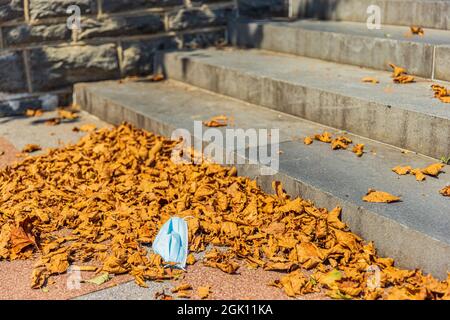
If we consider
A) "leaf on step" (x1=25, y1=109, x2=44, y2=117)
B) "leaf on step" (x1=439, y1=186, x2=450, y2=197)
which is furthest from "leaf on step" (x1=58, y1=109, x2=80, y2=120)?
"leaf on step" (x1=439, y1=186, x2=450, y2=197)

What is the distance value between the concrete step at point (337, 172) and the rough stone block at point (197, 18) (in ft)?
4.27

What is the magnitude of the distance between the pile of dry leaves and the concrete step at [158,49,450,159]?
0.91 metres

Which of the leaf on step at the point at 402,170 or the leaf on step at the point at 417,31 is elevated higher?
the leaf on step at the point at 417,31

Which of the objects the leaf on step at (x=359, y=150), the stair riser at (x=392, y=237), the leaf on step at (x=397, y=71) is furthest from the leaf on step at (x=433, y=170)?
the leaf on step at (x=397, y=71)

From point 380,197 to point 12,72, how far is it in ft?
14.2

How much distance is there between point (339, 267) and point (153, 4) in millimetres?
4500

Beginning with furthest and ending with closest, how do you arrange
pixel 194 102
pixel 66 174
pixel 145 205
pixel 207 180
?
1. pixel 194 102
2. pixel 66 174
3. pixel 207 180
4. pixel 145 205

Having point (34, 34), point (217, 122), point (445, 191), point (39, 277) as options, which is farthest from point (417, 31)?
point (39, 277)

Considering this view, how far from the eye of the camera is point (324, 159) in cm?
402

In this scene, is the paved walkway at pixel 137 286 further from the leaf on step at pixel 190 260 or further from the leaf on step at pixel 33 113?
the leaf on step at pixel 33 113

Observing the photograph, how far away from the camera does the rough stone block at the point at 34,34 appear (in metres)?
6.18

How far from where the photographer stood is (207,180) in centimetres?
419

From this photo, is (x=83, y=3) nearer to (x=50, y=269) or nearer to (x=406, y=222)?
(x=50, y=269)
